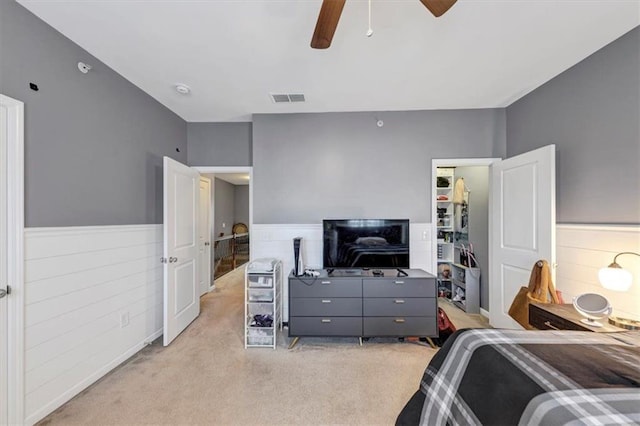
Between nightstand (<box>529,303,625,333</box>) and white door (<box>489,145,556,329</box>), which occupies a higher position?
white door (<box>489,145,556,329</box>)

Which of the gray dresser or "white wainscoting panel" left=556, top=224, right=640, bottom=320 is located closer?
"white wainscoting panel" left=556, top=224, right=640, bottom=320

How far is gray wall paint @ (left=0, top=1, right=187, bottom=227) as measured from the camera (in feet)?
5.51

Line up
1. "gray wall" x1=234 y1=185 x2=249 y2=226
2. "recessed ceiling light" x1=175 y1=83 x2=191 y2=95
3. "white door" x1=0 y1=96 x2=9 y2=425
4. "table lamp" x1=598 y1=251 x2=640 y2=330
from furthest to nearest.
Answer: "gray wall" x1=234 y1=185 x2=249 y2=226, "recessed ceiling light" x1=175 y1=83 x2=191 y2=95, "table lamp" x1=598 y1=251 x2=640 y2=330, "white door" x1=0 y1=96 x2=9 y2=425

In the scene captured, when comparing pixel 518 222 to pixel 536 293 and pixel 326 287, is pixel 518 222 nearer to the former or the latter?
pixel 536 293

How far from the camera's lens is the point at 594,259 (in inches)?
81.9

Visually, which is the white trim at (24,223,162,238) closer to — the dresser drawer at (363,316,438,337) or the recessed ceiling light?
the recessed ceiling light

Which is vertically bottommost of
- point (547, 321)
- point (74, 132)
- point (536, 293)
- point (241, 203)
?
point (547, 321)

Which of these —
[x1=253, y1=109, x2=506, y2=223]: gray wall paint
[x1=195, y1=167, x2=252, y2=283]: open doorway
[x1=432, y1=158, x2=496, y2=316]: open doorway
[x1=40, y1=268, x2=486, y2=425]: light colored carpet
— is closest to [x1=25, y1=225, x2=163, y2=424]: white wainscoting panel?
[x1=40, y1=268, x2=486, y2=425]: light colored carpet

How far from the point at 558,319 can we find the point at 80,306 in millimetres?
3565

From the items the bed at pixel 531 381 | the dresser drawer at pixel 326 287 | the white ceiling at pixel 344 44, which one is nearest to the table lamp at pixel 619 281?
the bed at pixel 531 381

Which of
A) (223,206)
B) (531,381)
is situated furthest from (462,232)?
(223,206)

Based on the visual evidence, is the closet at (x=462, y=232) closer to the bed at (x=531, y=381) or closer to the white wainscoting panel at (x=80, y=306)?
the bed at (x=531, y=381)

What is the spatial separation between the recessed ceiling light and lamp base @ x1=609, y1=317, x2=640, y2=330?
3996mm

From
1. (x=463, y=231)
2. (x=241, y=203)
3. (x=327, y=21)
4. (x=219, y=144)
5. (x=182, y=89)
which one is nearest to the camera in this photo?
(x=327, y=21)
